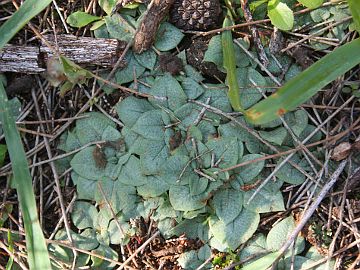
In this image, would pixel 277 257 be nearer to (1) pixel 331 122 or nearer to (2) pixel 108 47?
(1) pixel 331 122

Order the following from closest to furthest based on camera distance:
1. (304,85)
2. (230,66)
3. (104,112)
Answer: (304,85) → (230,66) → (104,112)

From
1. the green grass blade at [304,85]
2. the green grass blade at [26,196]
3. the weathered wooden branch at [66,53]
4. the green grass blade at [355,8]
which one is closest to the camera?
the green grass blade at [304,85]

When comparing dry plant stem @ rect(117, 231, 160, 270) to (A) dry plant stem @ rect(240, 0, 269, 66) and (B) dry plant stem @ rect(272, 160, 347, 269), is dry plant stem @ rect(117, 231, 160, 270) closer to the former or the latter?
(B) dry plant stem @ rect(272, 160, 347, 269)

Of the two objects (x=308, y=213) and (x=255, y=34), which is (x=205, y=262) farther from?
(x=255, y=34)

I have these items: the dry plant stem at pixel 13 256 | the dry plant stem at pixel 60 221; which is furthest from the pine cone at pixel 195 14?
the dry plant stem at pixel 13 256

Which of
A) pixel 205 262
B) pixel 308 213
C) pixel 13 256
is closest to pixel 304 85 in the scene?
pixel 308 213

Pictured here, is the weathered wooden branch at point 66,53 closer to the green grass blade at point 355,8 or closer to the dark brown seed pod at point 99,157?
the dark brown seed pod at point 99,157

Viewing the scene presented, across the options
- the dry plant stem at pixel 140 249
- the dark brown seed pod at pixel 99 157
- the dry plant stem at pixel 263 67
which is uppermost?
the dry plant stem at pixel 263 67
